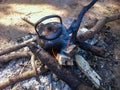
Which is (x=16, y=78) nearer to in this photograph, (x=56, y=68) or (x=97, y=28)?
(x=56, y=68)

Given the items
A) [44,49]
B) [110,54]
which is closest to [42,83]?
[44,49]

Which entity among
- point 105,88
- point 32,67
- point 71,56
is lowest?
point 105,88

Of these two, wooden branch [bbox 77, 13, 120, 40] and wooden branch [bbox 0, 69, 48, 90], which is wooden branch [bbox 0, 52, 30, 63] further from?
wooden branch [bbox 77, 13, 120, 40]

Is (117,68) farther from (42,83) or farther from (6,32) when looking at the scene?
(6,32)

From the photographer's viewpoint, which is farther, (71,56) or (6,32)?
(6,32)

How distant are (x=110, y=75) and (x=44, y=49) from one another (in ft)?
3.46

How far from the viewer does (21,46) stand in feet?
10.8

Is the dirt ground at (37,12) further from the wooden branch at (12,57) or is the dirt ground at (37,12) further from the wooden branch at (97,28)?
the wooden branch at (12,57)

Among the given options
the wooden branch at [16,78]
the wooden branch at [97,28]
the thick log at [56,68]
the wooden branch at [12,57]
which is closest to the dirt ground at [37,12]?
the wooden branch at [97,28]

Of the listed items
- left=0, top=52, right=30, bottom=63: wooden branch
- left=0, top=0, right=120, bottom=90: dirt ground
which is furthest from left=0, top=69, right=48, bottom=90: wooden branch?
left=0, top=0, right=120, bottom=90: dirt ground

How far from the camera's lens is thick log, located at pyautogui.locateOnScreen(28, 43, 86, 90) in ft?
9.05

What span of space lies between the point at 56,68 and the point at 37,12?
200cm

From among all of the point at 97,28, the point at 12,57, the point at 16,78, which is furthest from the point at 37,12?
the point at 16,78

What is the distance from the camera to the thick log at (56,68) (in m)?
2.76
